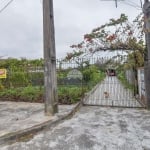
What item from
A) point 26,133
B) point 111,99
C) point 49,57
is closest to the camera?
point 26,133

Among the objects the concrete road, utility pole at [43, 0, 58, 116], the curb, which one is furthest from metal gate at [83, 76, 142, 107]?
the curb

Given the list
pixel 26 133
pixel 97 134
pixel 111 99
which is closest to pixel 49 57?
pixel 26 133

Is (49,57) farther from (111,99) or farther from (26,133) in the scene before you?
(111,99)

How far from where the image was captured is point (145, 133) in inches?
244

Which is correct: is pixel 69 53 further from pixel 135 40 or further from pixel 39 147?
pixel 39 147

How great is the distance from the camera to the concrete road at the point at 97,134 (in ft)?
17.3

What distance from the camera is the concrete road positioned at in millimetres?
5273

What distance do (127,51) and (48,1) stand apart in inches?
225

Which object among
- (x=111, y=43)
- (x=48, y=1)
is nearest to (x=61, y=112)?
(x=48, y=1)

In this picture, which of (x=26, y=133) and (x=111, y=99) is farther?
(x=111, y=99)

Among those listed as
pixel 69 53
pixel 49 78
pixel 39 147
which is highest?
pixel 69 53

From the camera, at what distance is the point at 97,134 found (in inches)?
240

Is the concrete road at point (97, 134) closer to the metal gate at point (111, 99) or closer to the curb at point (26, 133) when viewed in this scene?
the curb at point (26, 133)

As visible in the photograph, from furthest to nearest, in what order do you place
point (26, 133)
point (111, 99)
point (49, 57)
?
point (111, 99) → point (49, 57) → point (26, 133)
